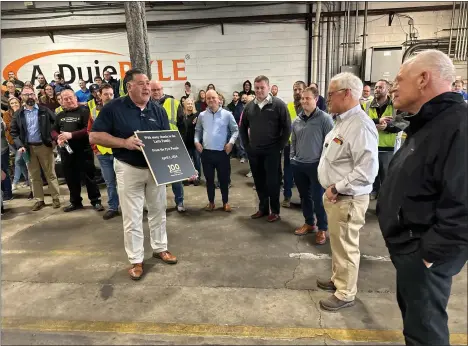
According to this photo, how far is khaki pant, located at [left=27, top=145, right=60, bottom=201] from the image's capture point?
497 cm

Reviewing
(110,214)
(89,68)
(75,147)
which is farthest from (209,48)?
(110,214)

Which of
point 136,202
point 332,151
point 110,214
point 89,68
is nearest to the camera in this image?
point 332,151

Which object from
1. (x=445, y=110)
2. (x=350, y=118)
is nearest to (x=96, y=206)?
(x=350, y=118)

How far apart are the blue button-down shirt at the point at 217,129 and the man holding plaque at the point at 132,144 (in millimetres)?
1337

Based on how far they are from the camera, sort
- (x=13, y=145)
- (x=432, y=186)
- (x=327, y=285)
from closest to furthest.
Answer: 1. (x=432, y=186)
2. (x=327, y=285)
3. (x=13, y=145)

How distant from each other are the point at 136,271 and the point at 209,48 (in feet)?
24.8

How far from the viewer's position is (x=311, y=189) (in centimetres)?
346

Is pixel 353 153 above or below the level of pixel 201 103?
below

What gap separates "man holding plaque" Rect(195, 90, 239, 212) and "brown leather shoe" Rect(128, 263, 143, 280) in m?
1.90

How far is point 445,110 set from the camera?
1287mm

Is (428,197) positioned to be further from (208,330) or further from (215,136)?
(215,136)

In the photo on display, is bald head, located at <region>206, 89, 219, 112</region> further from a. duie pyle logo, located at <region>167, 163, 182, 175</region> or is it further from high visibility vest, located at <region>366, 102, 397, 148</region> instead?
high visibility vest, located at <region>366, 102, 397, 148</region>

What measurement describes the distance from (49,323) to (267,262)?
6.39ft

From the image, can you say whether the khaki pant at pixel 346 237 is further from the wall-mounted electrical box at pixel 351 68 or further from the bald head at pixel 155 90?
the wall-mounted electrical box at pixel 351 68
